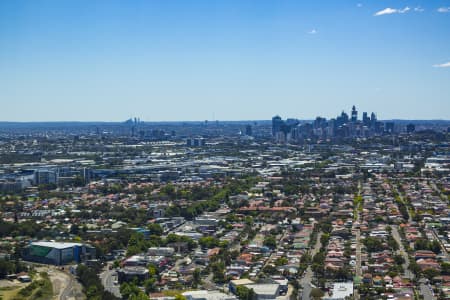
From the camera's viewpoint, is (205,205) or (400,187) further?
(400,187)

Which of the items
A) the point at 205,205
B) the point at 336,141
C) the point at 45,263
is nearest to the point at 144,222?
the point at 205,205

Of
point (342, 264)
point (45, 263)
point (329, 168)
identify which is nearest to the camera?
point (342, 264)

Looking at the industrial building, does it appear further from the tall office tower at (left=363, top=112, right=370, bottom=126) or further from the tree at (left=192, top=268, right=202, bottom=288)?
the tall office tower at (left=363, top=112, right=370, bottom=126)

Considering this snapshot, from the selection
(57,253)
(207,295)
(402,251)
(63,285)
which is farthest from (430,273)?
(57,253)

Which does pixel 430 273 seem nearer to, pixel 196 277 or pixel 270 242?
pixel 270 242

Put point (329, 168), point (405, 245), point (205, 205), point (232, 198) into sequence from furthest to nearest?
point (329, 168)
point (232, 198)
point (205, 205)
point (405, 245)

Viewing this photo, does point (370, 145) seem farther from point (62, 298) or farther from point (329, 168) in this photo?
point (62, 298)

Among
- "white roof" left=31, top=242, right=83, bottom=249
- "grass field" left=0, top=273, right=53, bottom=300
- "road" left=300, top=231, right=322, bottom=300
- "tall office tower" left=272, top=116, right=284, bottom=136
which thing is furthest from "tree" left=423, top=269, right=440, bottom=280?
"tall office tower" left=272, top=116, right=284, bottom=136

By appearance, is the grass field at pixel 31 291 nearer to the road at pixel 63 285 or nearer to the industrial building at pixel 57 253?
the road at pixel 63 285

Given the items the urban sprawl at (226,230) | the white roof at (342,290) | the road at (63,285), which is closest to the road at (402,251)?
the urban sprawl at (226,230)
